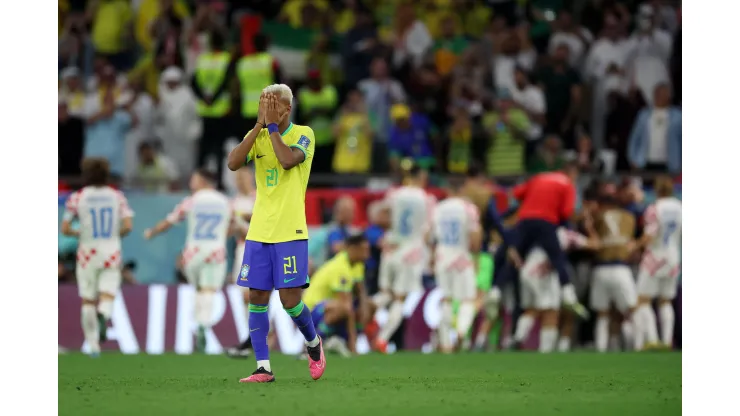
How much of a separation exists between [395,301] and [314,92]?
4030 mm

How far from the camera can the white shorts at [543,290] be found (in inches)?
687

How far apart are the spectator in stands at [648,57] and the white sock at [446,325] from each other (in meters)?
5.15

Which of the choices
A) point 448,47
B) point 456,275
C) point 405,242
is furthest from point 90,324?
point 448,47

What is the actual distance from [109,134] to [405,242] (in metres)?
4.80

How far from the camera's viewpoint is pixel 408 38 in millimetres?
22703

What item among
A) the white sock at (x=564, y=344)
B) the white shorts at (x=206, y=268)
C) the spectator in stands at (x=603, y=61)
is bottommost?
the white sock at (x=564, y=344)

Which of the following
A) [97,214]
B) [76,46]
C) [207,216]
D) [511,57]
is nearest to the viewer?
[97,214]

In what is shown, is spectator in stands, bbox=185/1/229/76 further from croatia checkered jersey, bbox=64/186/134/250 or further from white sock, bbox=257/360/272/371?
white sock, bbox=257/360/272/371

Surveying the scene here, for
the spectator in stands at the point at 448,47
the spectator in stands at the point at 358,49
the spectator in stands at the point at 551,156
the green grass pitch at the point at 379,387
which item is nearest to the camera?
the green grass pitch at the point at 379,387

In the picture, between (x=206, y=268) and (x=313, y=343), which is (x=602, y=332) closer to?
(x=206, y=268)

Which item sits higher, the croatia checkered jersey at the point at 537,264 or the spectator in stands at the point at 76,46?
the spectator in stands at the point at 76,46

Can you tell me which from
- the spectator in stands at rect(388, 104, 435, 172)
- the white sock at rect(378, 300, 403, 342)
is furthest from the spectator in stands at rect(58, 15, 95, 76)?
the white sock at rect(378, 300, 403, 342)

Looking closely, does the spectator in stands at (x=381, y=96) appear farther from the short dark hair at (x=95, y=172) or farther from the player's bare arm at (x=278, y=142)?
the player's bare arm at (x=278, y=142)

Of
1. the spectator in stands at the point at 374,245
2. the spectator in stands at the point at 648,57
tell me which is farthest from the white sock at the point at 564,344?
the spectator in stands at the point at 648,57
